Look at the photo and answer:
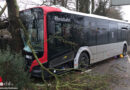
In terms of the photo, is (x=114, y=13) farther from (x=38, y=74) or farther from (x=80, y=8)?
(x=38, y=74)

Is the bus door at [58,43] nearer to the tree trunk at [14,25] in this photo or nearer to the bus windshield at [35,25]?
the bus windshield at [35,25]

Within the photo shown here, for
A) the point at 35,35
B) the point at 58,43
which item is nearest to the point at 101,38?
the point at 58,43

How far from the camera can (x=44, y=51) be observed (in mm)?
4383

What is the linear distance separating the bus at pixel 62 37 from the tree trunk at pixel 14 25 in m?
0.22

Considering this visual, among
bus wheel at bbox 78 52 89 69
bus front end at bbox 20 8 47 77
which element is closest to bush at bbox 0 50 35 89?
bus front end at bbox 20 8 47 77

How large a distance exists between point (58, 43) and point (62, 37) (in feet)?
0.85

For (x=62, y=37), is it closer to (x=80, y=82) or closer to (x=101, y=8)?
(x=80, y=82)

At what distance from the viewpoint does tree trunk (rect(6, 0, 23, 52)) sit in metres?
4.49

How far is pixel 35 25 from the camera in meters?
4.57

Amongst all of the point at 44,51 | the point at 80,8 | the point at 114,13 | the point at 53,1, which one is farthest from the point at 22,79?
the point at 114,13

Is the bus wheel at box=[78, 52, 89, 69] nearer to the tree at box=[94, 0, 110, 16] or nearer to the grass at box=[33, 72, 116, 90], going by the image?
the grass at box=[33, 72, 116, 90]

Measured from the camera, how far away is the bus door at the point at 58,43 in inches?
176

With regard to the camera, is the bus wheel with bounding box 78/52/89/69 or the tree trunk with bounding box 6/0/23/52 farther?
the bus wheel with bounding box 78/52/89/69

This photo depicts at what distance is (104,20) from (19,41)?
490 centimetres
